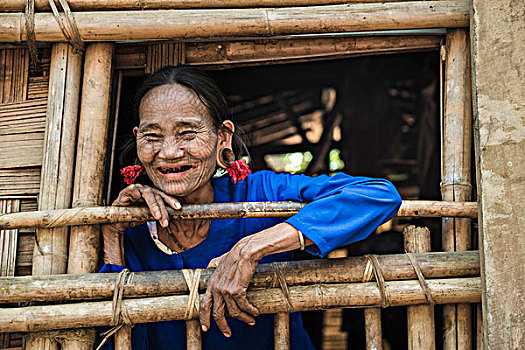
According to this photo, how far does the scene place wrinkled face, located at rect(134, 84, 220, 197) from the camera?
2.35 meters

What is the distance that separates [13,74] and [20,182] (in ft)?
1.76

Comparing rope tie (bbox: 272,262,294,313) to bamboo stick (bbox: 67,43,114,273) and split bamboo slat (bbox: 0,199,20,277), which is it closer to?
bamboo stick (bbox: 67,43,114,273)

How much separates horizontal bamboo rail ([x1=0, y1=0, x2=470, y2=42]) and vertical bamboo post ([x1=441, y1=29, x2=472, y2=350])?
0.15 meters

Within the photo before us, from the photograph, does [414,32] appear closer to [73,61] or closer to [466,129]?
[466,129]

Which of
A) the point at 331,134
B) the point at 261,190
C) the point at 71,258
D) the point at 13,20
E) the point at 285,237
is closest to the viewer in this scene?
the point at 285,237

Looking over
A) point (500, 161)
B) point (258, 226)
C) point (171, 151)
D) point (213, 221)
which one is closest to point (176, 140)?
point (171, 151)

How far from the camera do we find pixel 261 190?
101 inches

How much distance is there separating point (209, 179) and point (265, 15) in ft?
2.52

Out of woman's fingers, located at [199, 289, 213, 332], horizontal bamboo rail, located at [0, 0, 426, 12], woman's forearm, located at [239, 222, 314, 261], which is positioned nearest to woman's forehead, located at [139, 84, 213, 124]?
horizontal bamboo rail, located at [0, 0, 426, 12]

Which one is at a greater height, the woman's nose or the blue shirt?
the woman's nose

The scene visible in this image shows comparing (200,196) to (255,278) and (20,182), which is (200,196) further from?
(20,182)

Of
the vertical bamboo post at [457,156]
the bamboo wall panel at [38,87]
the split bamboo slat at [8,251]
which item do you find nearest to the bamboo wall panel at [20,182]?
the split bamboo slat at [8,251]

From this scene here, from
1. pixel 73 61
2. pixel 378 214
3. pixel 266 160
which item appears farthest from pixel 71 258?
pixel 266 160

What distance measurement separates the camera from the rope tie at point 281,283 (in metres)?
2.08
